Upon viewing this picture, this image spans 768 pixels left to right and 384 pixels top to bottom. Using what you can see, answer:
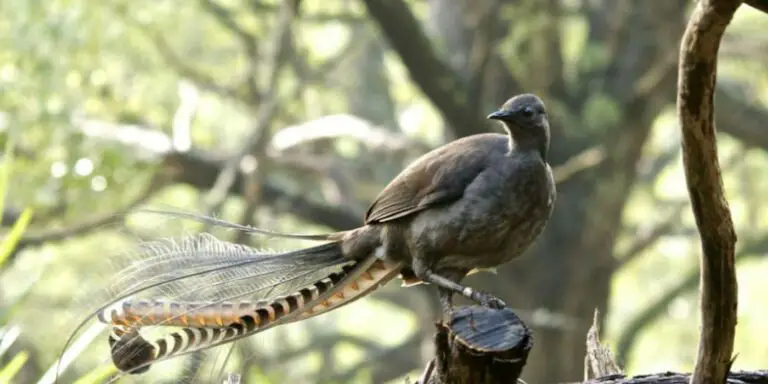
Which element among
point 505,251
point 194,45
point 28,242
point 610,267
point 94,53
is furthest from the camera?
point 194,45

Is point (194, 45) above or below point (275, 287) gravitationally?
above

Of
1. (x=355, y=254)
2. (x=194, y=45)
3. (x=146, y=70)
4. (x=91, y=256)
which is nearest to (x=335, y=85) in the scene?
(x=194, y=45)

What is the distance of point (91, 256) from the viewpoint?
25.1 feet

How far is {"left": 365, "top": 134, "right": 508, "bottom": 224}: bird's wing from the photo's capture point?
2.83 meters

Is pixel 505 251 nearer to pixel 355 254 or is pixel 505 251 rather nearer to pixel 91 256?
pixel 355 254

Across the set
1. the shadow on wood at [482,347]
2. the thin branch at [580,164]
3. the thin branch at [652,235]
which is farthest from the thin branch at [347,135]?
the shadow on wood at [482,347]

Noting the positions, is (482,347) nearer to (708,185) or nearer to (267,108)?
(708,185)

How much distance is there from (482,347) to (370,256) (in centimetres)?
101

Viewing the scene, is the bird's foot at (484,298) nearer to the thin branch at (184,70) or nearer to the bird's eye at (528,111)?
the bird's eye at (528,111)

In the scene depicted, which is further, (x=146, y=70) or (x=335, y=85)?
(x=335, y=85)

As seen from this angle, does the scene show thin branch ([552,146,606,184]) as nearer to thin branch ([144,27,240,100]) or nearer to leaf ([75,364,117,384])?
thin branch ([144,27,240,100])

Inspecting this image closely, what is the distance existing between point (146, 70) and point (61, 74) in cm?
144

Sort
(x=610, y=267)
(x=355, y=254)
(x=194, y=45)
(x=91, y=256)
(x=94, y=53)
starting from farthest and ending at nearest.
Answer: (x=194, y=45)
(x=91, y=256)
(x=610, y=267)
(x=94, y=53)
(x=355, y=254)

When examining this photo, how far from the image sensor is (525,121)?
9.15 ft
